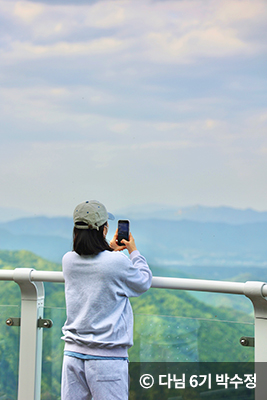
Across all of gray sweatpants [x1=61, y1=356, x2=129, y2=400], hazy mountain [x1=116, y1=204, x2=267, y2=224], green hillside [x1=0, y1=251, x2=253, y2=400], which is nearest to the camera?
gray sweatpants [x1=61, y1=356, x2=129, y2=400]

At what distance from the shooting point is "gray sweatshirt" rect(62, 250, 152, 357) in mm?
1407

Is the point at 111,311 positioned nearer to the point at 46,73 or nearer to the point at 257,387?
the point at 257,387

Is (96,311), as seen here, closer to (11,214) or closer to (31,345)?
(31,345)

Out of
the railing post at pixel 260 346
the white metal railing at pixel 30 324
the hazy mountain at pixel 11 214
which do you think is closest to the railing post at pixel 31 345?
the white metal railing at pixel 30 324

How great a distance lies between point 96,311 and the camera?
1413 millimetres

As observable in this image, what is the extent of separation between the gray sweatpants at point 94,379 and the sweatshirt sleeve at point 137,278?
0.77 ft

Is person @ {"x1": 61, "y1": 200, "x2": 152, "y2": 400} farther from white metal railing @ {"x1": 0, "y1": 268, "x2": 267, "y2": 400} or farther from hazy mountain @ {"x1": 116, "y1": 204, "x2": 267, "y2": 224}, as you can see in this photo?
hazy mountain @ {"x1": 116, "y1": 204, "x2": 267, "y2": 224}

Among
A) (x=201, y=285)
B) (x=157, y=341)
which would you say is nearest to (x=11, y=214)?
(x=157, y=341)

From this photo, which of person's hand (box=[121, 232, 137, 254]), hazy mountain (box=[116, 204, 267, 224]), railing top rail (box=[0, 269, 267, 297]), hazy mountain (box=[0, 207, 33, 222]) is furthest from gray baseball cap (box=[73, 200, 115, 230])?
hazy mountain (box=[0, 207, 33, 222])

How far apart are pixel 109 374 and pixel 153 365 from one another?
0.38 metres

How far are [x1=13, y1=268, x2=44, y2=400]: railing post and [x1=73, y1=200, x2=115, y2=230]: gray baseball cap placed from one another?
0.58 metres

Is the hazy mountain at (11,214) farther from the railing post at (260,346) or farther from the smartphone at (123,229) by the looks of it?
the railing post at (260,346)

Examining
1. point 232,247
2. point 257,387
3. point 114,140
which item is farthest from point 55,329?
point 232,247

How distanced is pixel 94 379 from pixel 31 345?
2.03 ft
